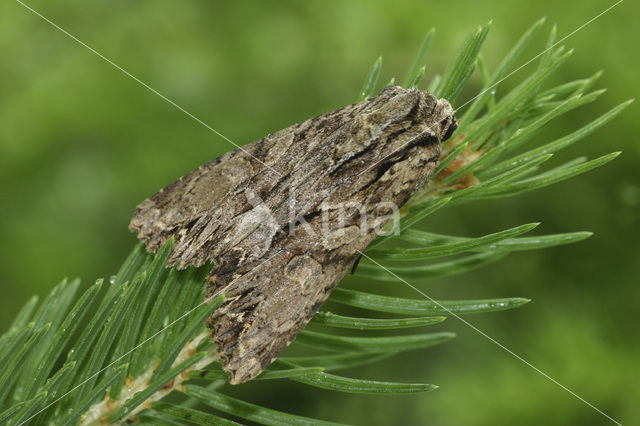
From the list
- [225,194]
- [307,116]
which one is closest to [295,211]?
[225,194]

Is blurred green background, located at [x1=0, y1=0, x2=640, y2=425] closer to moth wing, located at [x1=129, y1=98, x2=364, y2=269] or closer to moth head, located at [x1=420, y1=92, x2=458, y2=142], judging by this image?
moth wing, located at [x1=129, y1=98, x2=364, y2=269]

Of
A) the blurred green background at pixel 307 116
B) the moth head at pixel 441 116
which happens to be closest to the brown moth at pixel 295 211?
the moth head at pixel 441 116

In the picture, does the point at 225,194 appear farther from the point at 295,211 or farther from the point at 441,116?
the point at 441,116

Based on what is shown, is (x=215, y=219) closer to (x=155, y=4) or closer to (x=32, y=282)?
(x=32, y=282)

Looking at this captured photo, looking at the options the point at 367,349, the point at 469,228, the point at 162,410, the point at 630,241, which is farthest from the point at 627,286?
the point at 162,410

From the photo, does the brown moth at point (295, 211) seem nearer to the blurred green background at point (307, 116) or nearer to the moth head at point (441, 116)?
the moth head at point (441, 116)
